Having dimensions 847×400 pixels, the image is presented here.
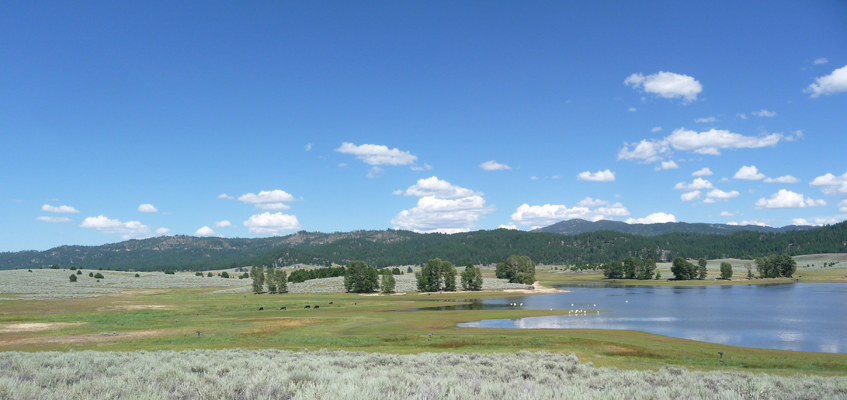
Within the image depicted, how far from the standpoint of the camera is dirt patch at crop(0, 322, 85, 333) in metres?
48.1

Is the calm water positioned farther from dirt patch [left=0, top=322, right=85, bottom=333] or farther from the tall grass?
dirt patch [left=0, top=322, right=85, bottom=333]

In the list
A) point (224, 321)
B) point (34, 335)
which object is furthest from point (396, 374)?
point (224, 321)

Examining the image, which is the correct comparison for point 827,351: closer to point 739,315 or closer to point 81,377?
point 739,315

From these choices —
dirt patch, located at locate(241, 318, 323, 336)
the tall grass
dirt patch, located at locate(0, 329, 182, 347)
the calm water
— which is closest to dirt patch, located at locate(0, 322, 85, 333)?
dirt patch, located at locate(0, 329, 182, 347)

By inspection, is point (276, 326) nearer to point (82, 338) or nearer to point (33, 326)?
point (82, 338)

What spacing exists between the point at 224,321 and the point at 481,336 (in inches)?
1438

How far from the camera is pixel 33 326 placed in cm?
5128

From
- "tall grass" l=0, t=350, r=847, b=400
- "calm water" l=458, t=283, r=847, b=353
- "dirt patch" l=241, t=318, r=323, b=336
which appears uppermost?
"tall grass" l=0, t=350, r=847, b=400

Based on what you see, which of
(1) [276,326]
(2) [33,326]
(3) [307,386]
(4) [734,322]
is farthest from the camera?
(4) [734,322]

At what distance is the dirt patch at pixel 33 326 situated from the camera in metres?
48.1

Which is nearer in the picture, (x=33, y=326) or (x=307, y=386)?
(x=307, y=386)

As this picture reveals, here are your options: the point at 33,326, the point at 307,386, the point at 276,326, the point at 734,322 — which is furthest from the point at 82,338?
the point at 734,322

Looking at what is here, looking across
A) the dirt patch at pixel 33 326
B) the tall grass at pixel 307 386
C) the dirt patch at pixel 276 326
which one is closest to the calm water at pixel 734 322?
the dirt patch at pixel 276 326

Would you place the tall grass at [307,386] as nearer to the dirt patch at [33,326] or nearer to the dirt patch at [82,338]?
the dirt patch at [82,338]
